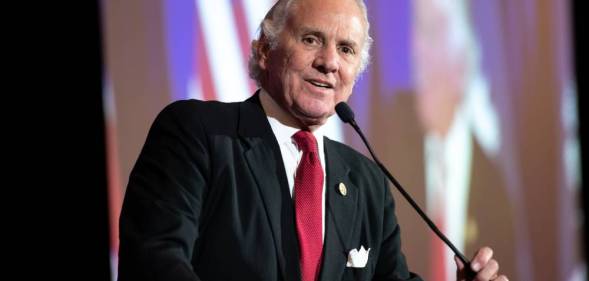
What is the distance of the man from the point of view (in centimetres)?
174

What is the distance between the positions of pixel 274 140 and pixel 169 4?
1236 millimetres

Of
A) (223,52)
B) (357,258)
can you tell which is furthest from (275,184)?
(223,52)

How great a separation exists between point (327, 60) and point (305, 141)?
8.6 inches

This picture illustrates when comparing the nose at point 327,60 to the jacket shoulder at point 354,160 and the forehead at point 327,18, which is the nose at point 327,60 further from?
the jacket shoulder at point 354,160

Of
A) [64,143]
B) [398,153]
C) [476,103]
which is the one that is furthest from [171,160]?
[476,103]

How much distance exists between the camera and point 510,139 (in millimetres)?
3674

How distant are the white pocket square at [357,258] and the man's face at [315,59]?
35 centimetres

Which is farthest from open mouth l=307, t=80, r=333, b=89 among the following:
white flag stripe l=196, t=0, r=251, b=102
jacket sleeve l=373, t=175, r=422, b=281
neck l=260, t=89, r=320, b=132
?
white flag stripe l=196, t=0, r=251, b=102

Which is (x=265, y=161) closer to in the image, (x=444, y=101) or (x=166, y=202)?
(x=166, y=202)

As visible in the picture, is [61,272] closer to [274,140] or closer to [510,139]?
[274,140]

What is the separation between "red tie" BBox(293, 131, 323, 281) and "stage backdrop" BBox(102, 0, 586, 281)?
1080 millimetres

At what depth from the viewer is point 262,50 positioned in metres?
2.24

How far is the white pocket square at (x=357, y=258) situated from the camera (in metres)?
1.97

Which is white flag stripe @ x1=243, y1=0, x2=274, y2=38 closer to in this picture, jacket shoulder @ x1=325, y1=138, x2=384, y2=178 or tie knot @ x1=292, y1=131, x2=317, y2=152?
jacket shoulder @ x1=325, y1=138, x2=384, y2=178
